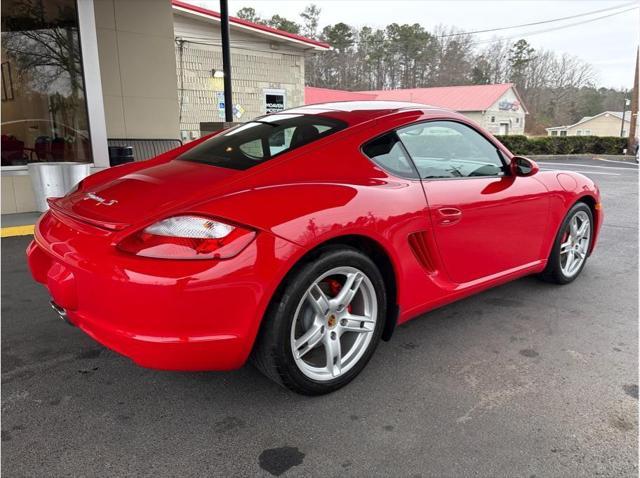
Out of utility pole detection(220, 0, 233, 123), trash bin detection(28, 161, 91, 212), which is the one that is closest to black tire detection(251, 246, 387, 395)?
trash bin detection(28, 161, 91, 212)

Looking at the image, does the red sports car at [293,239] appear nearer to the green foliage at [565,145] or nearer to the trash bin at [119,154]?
the trash bin at [119,154]

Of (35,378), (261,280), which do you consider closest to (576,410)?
(261,280)

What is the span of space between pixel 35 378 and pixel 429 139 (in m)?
2.61

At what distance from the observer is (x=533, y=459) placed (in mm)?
2023

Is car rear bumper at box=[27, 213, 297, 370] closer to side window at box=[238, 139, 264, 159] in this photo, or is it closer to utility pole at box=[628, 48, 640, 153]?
side window at box=[238, 139, 264, 159]

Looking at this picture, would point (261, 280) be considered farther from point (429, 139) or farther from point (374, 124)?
point (429, 139)

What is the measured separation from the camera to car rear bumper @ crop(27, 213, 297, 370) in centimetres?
194

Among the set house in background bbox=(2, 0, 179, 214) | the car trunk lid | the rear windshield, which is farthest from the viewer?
house in background bbox=(2, 0, 179, 214)

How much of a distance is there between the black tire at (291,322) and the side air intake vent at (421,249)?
12.0 inches

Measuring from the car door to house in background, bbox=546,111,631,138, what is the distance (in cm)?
8184

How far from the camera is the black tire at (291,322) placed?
85.4 inches

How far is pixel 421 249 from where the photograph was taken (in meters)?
2.71

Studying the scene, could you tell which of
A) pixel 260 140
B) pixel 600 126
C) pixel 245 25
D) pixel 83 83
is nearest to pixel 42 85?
pixel 83 83

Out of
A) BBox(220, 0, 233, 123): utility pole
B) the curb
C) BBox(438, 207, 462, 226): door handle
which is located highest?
BBox(220, 0, 233, 123): utility pole
